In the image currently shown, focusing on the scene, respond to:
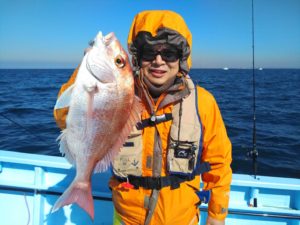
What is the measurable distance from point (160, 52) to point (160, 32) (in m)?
0.16

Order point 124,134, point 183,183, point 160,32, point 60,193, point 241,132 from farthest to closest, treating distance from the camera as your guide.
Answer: point 241,132
point 60,193
point 183,183
point 160,32
point 124,134

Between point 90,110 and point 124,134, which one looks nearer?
point 90,110

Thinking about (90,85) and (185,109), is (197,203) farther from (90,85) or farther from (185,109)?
(90,85)

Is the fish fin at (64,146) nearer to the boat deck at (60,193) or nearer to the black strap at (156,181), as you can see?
the black strap at (156,181)

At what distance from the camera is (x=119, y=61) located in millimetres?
2082

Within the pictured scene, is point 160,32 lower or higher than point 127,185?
higher

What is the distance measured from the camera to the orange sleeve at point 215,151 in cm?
243

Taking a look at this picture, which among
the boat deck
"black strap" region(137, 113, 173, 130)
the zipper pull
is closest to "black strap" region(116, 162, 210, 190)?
the zipper pull

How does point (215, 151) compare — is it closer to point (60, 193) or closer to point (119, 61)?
point (119, 61)

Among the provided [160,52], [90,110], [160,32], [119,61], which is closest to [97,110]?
[90,110]

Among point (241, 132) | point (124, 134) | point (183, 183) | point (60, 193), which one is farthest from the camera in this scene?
point (241, 132)

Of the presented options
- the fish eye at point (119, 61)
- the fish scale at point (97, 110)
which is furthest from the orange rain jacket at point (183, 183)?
the fish eye at point (119, 61)

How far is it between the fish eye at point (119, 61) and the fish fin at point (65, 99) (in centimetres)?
36

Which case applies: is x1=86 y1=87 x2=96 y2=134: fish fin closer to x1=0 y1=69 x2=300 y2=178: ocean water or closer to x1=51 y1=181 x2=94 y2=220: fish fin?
x1=51 y1=181 x2=94 y2=220: fish fin
